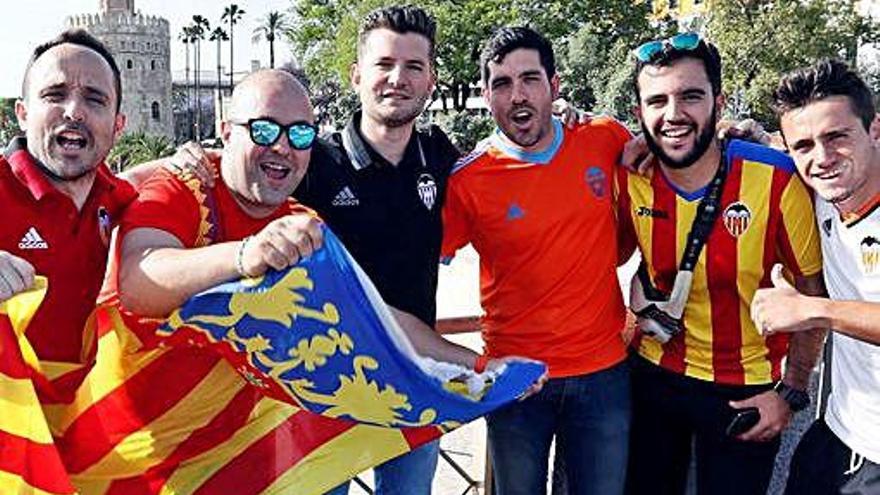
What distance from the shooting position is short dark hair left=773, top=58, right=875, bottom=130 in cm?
355

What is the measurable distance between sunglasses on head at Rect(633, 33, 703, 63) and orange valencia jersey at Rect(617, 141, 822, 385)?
46 cm

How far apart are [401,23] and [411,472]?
6.54ft

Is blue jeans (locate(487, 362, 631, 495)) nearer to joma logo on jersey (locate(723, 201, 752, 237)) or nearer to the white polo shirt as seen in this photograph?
joma logo on jersey (locate(723, 201, 752, 237))

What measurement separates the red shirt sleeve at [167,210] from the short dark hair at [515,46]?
1592 mm

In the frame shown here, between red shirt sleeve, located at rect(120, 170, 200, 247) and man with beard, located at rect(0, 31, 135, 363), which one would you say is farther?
man with beard, located at rect(0, 31, 135, 363)

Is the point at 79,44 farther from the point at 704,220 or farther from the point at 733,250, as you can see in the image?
the point at 733,250

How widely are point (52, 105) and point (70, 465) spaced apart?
1.25 meters

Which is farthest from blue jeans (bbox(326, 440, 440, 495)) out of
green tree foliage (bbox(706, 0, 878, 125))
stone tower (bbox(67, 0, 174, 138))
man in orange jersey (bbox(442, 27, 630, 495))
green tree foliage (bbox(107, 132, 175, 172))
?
stone tower (bbox(67, 0, 174, 138))

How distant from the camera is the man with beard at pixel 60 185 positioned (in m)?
3.19

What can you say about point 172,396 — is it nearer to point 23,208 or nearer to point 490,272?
point 23,208

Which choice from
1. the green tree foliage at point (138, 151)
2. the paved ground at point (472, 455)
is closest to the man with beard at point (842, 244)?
the paved ground at point (472, 455)

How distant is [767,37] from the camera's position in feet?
119

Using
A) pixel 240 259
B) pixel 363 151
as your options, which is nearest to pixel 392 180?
pixel 363 151

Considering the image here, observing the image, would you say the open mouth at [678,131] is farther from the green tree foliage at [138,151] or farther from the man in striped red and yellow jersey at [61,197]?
the green tree foliage at [138,151]
